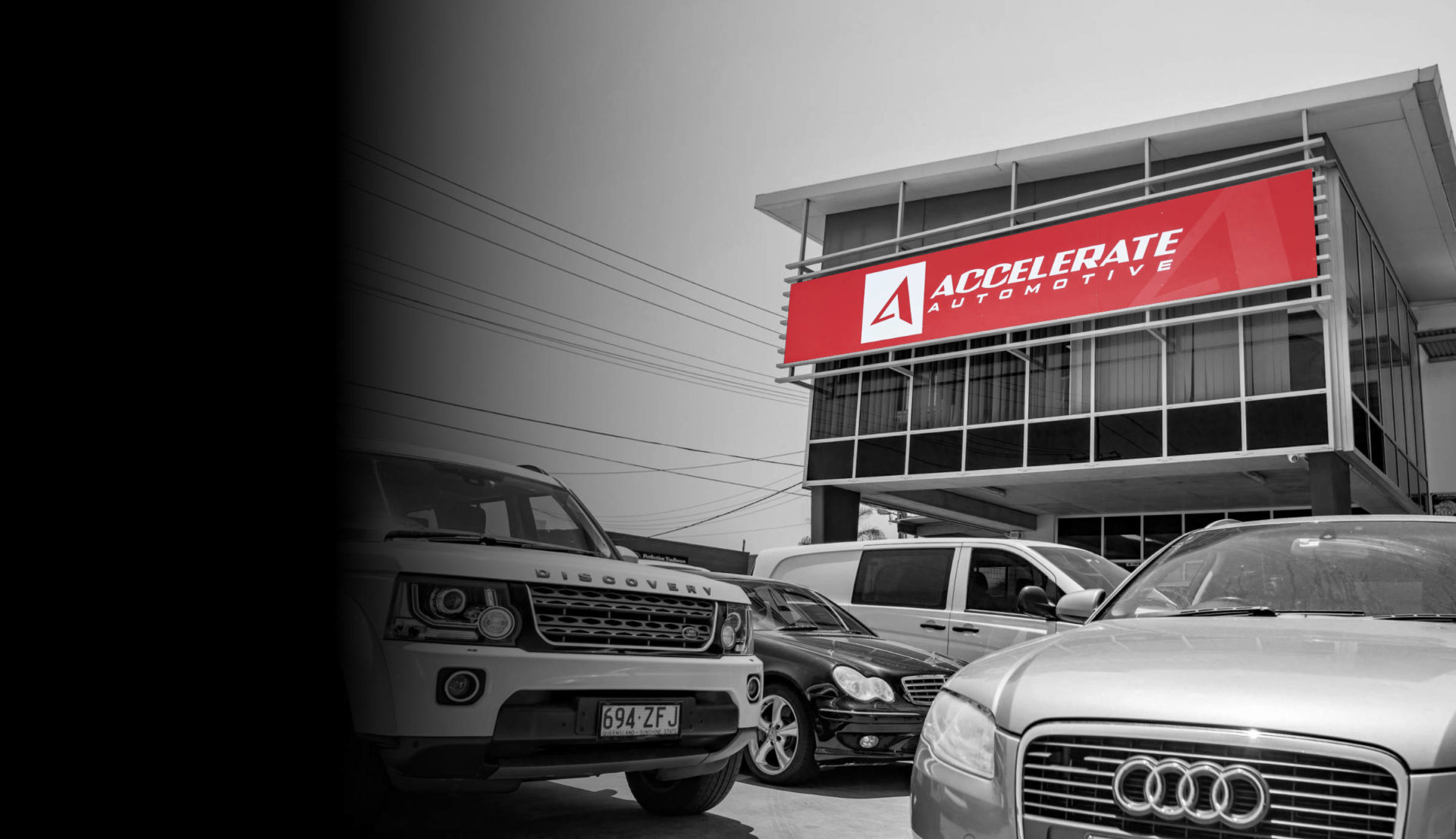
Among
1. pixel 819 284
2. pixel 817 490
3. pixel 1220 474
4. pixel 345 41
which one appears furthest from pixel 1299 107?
pixel 345 41

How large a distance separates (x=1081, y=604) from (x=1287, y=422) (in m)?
14.8

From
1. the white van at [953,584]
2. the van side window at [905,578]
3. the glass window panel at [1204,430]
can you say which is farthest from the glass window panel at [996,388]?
the van side window at [905,578]

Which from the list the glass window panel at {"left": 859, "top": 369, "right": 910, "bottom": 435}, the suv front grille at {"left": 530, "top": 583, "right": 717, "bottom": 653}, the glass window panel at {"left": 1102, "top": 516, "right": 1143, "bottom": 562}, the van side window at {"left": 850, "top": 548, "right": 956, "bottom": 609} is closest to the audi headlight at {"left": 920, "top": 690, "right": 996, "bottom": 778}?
the suv front grille at {"left": 530, "top": 583, "right": 717, "bottom": 653}

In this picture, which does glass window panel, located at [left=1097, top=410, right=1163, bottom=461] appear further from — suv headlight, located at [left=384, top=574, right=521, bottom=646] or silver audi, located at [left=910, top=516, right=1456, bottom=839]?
suv headlight, located at [left=384, top=574, right=521, bottom=646]

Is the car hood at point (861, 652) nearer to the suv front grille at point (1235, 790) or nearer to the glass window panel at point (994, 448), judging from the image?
the suv front grille at point (1235, 790)

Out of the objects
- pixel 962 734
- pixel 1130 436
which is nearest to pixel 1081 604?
pixel 962 734

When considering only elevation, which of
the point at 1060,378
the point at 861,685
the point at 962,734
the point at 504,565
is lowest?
the point at 861,685

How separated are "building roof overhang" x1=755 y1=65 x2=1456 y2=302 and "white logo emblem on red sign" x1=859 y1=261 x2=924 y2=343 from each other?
6.26 feet

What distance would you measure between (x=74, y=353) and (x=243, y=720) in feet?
6.09

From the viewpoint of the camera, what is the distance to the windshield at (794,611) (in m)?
7.50

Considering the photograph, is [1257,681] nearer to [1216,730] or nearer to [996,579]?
[1216,730]

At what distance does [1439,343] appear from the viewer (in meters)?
24.7

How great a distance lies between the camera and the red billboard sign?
1658cm

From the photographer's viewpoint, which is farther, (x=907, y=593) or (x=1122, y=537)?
(x=1122, y=537)
